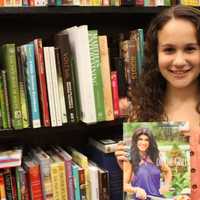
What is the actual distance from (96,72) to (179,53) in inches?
11.9

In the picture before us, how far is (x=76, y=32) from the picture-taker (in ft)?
3.96

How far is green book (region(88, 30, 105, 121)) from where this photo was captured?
1221mm

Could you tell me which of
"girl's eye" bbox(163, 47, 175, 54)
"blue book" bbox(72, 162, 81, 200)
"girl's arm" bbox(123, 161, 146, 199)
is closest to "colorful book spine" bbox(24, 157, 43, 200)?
"blue book" bbox(72, 162, 81, 200)

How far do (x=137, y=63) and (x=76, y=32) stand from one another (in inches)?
9.8

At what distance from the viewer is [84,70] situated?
1208 mm

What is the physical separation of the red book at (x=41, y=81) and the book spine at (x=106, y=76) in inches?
7.6

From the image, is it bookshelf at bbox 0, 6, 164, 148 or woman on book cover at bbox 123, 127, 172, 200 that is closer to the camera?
woman on book cover at bbox 123, 127, 172, 200

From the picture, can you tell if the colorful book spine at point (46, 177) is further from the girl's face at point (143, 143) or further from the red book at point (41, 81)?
the girl's face at point (143, 143)

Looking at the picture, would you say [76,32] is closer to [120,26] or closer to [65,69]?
[65,69]

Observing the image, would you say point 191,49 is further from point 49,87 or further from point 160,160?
point 49,87

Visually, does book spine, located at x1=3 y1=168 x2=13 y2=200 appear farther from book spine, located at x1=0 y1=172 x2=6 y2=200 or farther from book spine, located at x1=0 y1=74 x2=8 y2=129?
book spine, located at x1=0 y1=74 x2=8 y2=129

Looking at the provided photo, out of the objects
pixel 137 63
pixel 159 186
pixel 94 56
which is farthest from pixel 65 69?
pixel 159 186

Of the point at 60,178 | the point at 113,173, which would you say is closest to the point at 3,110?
the point at 60,178

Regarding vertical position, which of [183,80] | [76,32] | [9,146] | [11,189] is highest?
[76,32]
